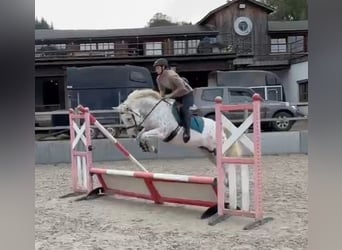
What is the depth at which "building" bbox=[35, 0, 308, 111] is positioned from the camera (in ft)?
46.8

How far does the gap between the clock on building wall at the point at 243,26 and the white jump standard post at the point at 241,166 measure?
14.4m

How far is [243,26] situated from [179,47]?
2.87 meters

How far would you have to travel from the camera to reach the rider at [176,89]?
436cm

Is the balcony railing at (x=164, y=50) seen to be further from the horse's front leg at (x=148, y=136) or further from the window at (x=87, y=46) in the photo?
the horse's front leg at (x=148, y=136)

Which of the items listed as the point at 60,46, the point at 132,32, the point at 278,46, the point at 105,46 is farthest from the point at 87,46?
the point at 278,46

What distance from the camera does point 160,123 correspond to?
465 cm

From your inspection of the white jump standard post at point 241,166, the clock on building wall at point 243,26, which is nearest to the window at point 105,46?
the clock on building wall at point 243,26

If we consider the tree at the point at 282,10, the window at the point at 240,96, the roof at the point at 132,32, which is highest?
the tree at the point at 282,10

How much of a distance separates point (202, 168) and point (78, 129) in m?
2.38

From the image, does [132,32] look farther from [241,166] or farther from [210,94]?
[241,166]

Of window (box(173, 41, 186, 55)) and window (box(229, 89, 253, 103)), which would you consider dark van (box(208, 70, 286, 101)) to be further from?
window (box(173, 41, 186, 55))

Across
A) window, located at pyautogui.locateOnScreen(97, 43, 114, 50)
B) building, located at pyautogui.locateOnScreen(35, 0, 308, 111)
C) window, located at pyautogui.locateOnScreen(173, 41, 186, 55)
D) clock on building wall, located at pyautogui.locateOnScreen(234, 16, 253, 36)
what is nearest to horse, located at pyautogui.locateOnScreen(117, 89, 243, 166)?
building, located at pyautogui.locateOnScreen(35, 0, 308, 111)
